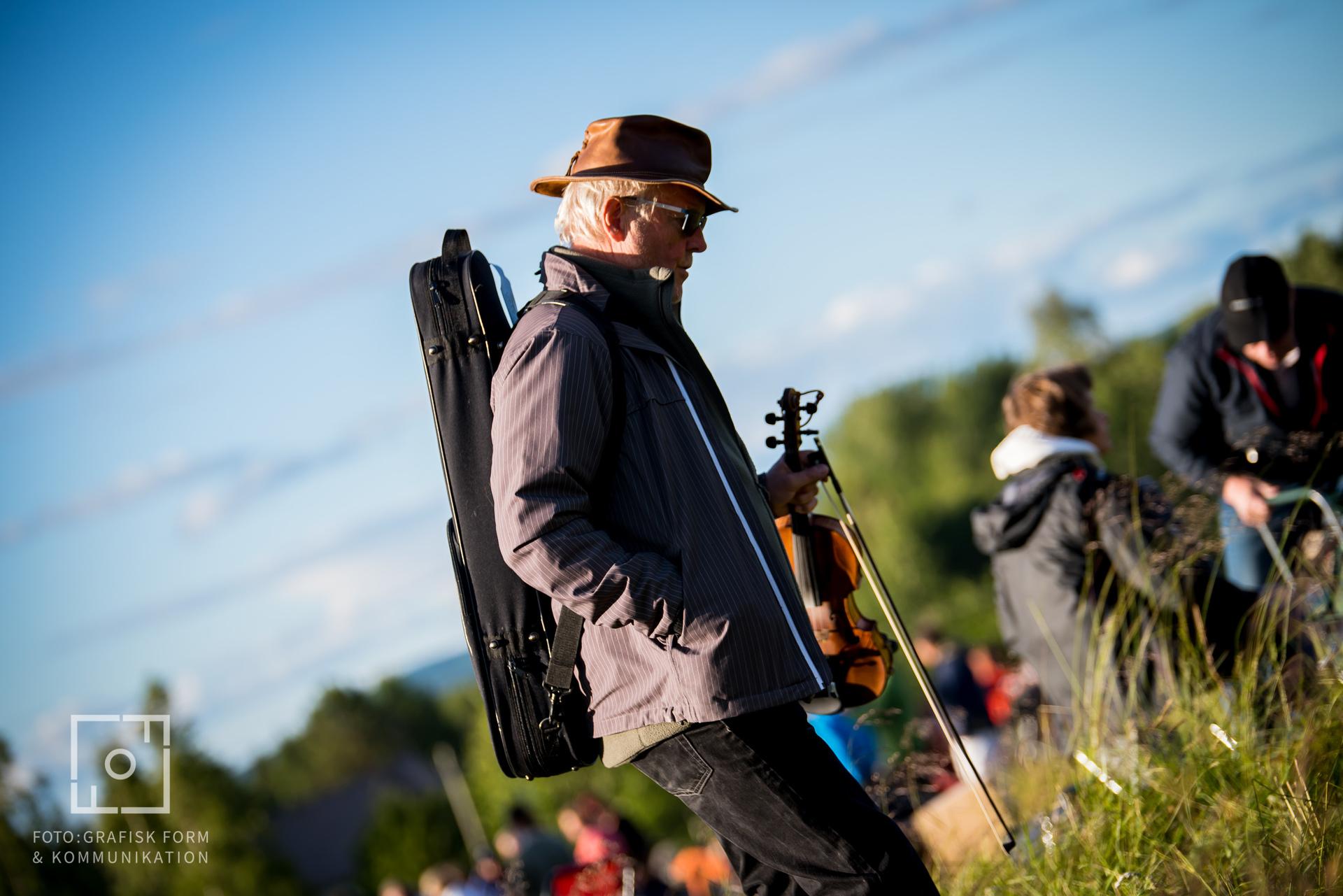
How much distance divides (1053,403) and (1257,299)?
1074 mm

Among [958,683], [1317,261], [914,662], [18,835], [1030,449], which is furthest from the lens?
[1317,261]

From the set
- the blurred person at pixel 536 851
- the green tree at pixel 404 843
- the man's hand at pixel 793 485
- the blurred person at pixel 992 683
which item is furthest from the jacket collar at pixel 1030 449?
the green tree at pixel 404 843

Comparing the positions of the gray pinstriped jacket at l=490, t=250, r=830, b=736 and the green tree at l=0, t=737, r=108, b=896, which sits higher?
the gray pinstriped jacket at l=490, t=250, r=830, b=736

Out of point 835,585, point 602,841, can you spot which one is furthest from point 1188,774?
point 602,841

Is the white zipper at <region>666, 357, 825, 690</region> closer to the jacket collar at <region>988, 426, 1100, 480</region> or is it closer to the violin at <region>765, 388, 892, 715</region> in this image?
the violin at <region>765, 388, 892, 715</region>

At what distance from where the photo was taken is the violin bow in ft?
10.4

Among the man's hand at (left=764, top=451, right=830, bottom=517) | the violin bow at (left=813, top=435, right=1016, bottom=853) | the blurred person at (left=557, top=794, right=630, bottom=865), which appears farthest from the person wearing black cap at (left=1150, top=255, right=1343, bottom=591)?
the blurred person at (left=557, top=794, right=630, bottom=865)

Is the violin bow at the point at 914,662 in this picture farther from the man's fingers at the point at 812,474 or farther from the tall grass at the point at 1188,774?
the tall grass at the point at 1188,774

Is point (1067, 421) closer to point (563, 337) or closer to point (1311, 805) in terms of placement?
point (1311, 805)

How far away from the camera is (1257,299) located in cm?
525

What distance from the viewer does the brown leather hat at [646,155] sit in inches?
120

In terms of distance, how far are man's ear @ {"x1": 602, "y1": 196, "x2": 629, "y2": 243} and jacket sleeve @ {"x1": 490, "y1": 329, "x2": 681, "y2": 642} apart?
1.32 feet

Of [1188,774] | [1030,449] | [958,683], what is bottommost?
[958,683]

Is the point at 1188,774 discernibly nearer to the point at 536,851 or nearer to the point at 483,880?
the point at 536,851
